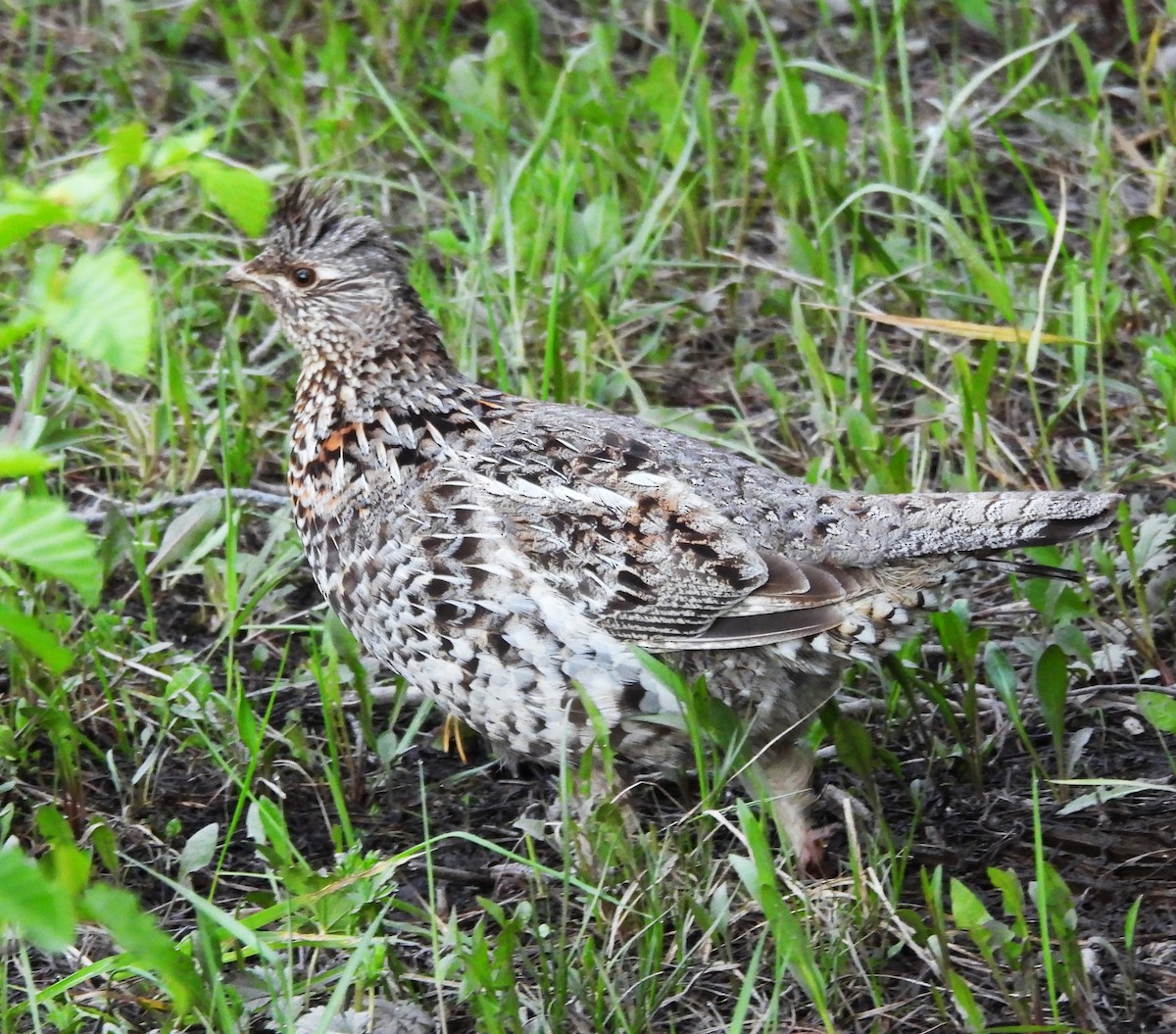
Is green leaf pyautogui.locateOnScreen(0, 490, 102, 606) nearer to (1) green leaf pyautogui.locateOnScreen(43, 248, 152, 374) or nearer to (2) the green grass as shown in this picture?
(2) the green grass

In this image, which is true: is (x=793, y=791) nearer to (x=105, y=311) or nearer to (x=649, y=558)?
(x=649, y=558)

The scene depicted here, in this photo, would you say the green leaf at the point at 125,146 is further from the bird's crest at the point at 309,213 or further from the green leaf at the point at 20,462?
the bird's crest at the point at 309,213

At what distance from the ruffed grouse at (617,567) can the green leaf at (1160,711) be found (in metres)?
0.45

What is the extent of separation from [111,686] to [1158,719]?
243cm

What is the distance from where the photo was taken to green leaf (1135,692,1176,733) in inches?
143

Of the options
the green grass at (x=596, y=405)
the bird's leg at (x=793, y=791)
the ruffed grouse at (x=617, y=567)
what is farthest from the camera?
the bird's leg at (x=793, y=791)

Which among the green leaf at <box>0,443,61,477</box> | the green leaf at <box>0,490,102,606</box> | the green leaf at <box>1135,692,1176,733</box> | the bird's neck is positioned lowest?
the green leaf at <box>1135,692,1176,733</box>

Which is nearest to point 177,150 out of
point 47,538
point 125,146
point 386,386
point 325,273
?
point 125,146

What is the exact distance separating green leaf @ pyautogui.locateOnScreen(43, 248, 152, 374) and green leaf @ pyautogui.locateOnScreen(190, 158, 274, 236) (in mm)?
202

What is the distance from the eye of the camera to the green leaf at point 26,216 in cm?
195

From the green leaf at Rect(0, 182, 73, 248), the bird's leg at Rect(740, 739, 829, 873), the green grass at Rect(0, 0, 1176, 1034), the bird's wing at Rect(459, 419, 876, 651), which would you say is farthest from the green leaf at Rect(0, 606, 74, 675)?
the bird's leg at Rect(740, 739, 829, 873)

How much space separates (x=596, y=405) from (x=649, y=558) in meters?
1.44

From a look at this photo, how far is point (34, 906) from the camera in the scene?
194 centimetres

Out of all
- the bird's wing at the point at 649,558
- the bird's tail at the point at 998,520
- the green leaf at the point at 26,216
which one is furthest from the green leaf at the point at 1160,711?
the green leaf at the point at 26,216
